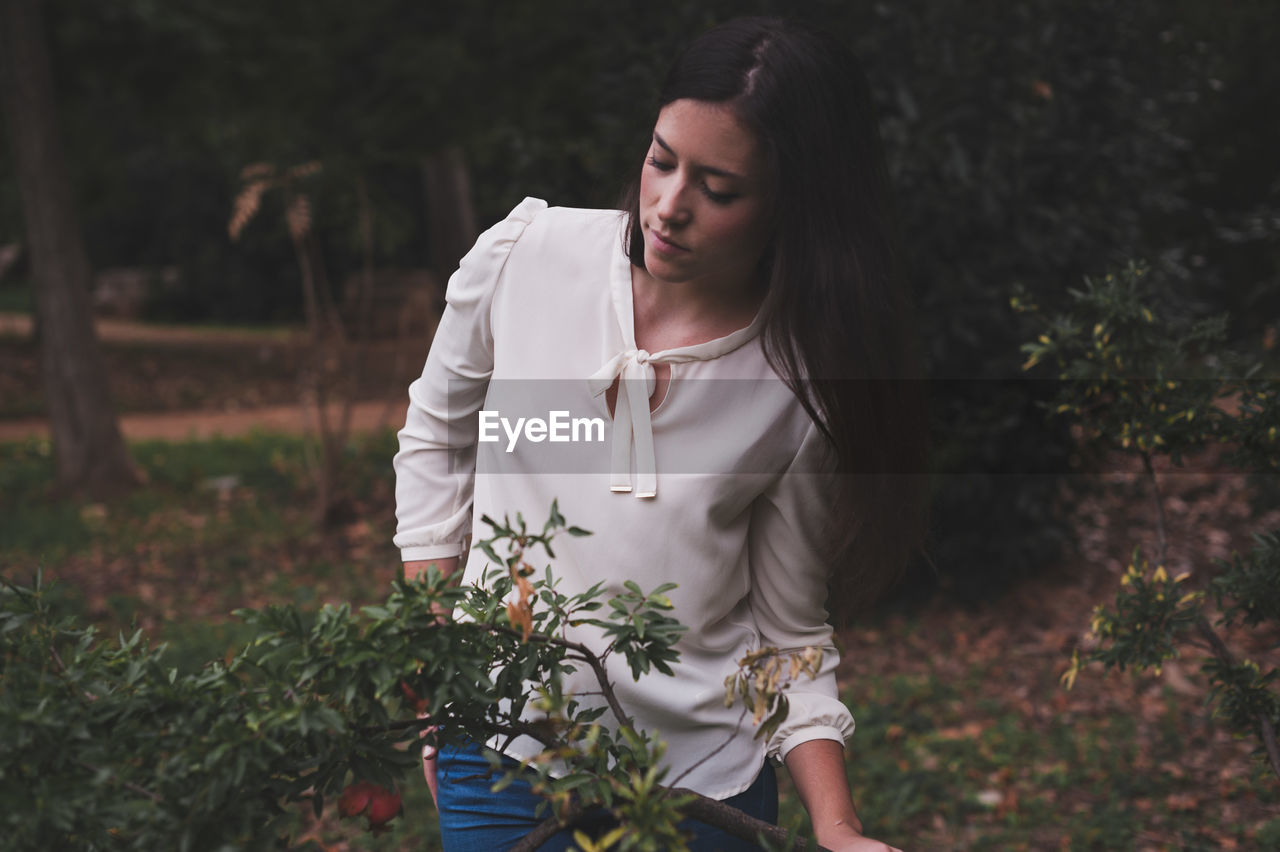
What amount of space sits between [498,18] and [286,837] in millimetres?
8523

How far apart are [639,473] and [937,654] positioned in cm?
418

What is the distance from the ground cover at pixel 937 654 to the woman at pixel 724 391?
0.81m

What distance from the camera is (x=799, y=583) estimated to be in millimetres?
1776

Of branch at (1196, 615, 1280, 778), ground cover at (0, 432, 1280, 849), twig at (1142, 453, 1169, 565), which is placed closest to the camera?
branch at (1196, 615, 1280, 778)

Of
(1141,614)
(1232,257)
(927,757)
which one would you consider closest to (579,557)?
(1141,614)

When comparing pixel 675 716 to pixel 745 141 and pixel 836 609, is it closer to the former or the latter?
pixel 836 609

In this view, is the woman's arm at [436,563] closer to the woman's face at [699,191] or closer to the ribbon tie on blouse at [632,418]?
the ribbon tie on blouse at [632,418]

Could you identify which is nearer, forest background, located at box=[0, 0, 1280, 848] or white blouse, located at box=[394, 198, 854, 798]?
white blouse, located at box=[394, 198, 854, 798]

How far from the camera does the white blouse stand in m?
1.69

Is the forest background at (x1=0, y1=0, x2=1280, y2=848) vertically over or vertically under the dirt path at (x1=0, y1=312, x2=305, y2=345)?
over

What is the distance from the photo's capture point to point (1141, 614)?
220cm

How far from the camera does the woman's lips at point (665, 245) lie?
1.61 meters

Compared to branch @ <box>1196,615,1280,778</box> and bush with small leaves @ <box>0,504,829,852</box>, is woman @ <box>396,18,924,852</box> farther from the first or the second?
branch @ <box>1196,615,1280,778</box>

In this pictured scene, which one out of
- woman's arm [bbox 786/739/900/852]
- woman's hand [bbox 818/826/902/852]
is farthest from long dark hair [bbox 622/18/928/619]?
woman's hand [bbox 818/826/902/852]
